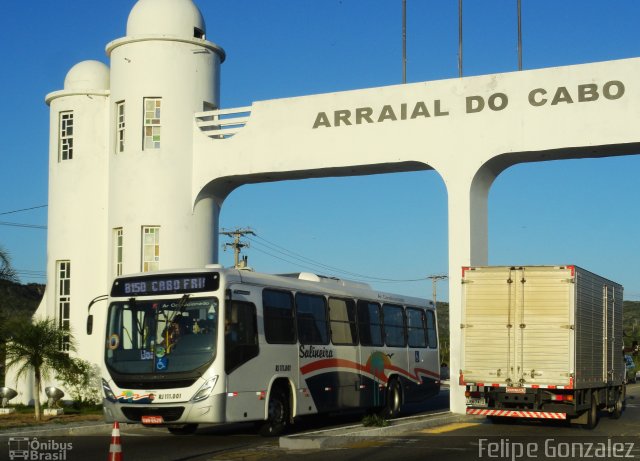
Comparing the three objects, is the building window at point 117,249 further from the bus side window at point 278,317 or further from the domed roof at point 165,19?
the bus side window at point 278,317

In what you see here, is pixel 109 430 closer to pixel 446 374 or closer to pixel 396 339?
pixel 396 339

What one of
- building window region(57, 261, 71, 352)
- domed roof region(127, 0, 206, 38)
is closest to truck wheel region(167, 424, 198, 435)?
building window region(57, 261, 71, 352)

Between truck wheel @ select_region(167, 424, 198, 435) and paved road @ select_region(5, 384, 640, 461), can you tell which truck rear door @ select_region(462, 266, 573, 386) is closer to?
paved road @ select_region(5, 384, 640, 461)

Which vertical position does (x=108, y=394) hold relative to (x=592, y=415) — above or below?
above

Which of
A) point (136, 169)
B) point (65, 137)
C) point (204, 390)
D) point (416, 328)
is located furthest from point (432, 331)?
point (65, 137)

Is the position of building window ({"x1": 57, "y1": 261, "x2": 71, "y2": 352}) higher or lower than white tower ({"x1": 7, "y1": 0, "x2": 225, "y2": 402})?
lower

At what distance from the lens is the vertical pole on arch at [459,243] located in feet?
73.8

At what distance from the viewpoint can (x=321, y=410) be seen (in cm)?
2006

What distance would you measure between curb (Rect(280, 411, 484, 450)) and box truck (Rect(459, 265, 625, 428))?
3.58ft

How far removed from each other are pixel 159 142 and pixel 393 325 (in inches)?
309

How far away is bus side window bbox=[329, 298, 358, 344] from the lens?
21125 millimetres

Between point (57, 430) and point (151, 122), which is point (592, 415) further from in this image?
point (151, 122)

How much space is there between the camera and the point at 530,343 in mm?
19344

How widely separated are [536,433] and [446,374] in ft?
116
